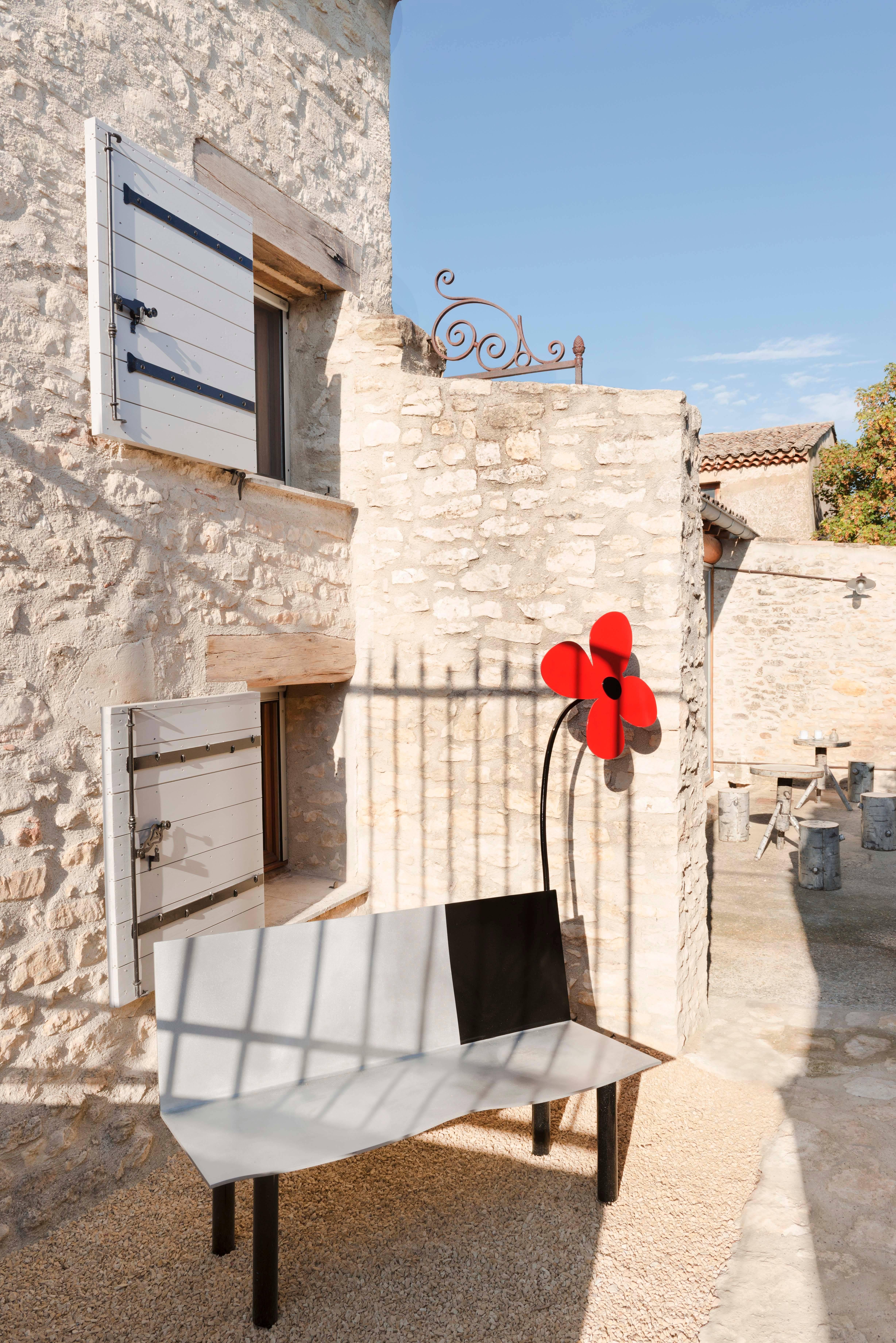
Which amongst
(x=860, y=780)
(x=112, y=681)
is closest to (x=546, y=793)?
(x=112, y=681)

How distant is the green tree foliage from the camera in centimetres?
1340

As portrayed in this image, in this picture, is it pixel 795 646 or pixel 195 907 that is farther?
pixel 795 646

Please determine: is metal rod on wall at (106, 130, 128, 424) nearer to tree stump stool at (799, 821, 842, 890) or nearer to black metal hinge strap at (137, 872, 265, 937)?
black metal hinge strap at (137, 872, 265, 937)

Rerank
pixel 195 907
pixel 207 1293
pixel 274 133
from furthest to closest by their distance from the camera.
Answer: pixel 274 133, pixel 195 907, pixel 207 1293

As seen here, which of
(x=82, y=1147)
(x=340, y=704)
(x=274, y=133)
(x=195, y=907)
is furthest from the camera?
(x=340, y=704)

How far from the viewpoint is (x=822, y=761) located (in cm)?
895

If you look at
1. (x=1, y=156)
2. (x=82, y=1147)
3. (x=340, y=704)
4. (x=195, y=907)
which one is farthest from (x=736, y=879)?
(x=1, y=156)

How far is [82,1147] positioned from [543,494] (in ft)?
10.1

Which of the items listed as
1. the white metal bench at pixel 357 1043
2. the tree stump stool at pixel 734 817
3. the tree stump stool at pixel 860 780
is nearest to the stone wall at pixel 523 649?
the white metal bench at pixel 357 1043

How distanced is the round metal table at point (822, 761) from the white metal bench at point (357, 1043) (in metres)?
6.06

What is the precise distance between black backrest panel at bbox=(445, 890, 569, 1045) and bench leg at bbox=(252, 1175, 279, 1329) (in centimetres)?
97

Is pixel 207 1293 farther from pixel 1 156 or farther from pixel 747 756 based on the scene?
pixel 747 756

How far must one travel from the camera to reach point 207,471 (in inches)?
130

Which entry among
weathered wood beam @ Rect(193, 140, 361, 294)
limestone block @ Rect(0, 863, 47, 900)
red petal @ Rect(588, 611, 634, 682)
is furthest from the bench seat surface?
weathered wood beam @ Rect(193, 140, 361, 294)
